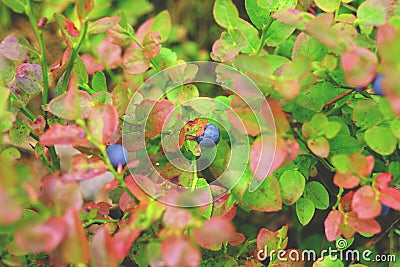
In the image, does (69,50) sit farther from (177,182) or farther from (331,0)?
(331,0)

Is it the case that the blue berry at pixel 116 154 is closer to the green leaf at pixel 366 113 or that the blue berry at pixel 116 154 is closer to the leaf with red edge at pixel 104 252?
the leaf with red edge at pixel 104 252

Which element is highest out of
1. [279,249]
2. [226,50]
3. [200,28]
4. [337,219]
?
[226,50]

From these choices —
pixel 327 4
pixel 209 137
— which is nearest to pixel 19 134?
pixel 209 137

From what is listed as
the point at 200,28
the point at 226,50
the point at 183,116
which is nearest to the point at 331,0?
the point at 226,50

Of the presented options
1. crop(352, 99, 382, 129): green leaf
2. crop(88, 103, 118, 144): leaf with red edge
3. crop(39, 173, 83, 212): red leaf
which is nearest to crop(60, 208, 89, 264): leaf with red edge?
crop(39, 173, 83, 212): red leaf

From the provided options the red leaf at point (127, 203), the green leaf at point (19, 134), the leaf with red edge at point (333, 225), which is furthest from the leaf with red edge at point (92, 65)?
the leaf with red edge at point (333, 225)

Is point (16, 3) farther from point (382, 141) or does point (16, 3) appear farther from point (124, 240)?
point (382, 141)
